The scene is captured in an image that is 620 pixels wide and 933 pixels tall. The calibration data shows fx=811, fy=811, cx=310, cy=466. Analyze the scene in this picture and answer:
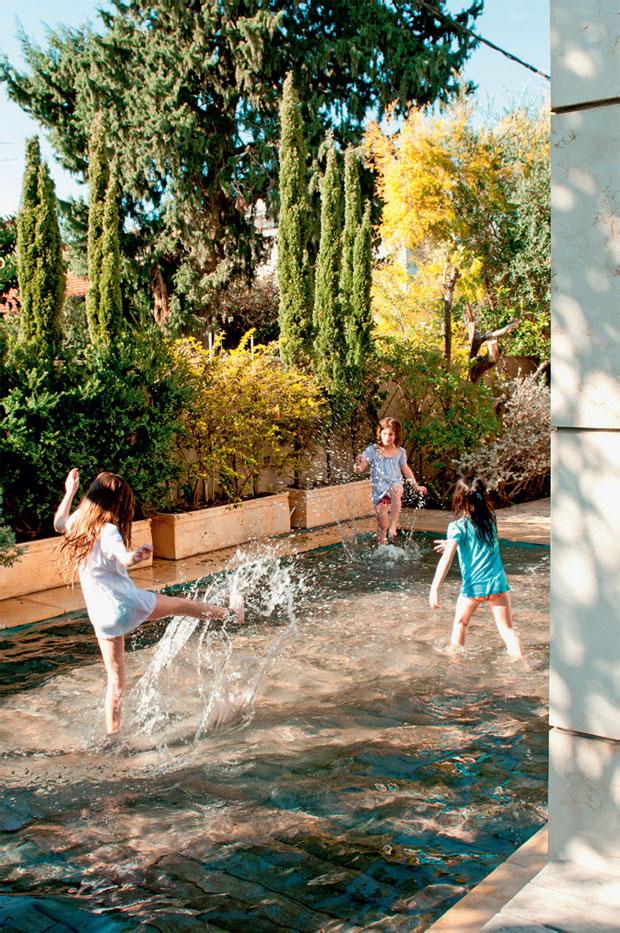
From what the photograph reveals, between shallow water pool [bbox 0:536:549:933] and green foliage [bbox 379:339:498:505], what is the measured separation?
237 inches

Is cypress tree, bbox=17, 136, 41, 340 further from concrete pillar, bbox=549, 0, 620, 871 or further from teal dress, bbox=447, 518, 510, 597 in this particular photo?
concrete pillar, bbox=549, 0, 620, 871

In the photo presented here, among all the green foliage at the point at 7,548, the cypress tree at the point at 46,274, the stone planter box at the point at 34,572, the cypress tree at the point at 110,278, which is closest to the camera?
the green foliage at the point at 7,548

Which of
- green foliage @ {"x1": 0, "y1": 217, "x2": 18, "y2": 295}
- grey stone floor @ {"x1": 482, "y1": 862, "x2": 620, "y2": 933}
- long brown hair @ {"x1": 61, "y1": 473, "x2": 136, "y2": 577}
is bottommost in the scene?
grey stone floor @ {"x1": 482, "y1": 862, "x2": 620, "y2": 933}

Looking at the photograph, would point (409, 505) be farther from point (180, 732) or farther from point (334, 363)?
point (180, 732)

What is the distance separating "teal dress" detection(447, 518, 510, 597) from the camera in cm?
577

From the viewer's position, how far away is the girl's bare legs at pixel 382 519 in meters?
10.3

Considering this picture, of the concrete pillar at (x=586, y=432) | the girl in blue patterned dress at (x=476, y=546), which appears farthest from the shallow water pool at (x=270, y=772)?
A: the concrete pillar at (x=586, y=432)

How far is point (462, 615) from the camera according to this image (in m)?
6.03

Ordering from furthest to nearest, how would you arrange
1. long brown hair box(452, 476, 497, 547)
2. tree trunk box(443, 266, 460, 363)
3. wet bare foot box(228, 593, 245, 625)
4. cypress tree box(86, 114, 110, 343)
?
tree trunk box(443, 266, 460, 363), cypress tree box(86, 114, 110, 343), long brown hair box(452, 476, 497, 547), wet bare foot box(228, 593, 245, 625)

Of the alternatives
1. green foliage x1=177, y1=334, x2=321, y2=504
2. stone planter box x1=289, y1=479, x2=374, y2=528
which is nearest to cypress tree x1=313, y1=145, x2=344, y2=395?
green foliage x1=177, y1=334, x2=321, y2=504

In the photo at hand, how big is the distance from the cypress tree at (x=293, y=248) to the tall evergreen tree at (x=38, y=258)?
405 centimetres

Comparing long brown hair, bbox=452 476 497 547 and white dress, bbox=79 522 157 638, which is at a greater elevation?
long brown hair, bbox=452 476 497 547

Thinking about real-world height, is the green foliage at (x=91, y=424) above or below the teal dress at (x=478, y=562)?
above

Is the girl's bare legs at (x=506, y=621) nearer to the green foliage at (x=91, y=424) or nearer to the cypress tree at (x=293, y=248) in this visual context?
the green foliage at (x=91, y=424)
